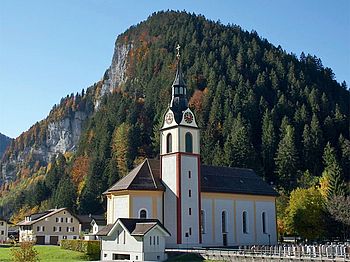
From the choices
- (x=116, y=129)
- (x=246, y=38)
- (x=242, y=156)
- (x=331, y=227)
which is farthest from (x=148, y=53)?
(x=331, y=227)

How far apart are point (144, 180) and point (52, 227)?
→ 43.4 meters

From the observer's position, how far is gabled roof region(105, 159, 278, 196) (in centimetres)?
5728

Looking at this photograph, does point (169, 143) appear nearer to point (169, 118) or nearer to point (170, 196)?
point (169, 118)

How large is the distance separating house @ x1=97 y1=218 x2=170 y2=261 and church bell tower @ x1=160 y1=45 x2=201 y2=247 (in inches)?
193

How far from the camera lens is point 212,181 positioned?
6266cm

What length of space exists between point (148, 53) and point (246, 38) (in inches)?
1234

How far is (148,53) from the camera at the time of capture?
17150 centimetres

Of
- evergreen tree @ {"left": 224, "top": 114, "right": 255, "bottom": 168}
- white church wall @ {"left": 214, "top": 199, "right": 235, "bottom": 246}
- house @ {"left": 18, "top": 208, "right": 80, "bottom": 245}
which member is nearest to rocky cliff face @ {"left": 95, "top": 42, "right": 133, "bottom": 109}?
evergreen tree @ {"left": 224, "top": 114, "right": 255, "bottom": 168}

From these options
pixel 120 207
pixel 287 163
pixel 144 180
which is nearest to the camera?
pixel 120 207

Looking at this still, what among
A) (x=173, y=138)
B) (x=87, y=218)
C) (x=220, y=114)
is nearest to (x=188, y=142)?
(x=173, y=138)

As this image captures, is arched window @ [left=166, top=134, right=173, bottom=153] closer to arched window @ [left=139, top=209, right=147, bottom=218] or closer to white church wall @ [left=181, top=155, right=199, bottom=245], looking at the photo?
white church wall @ [left=181, top=155, right=199, bottom=245]

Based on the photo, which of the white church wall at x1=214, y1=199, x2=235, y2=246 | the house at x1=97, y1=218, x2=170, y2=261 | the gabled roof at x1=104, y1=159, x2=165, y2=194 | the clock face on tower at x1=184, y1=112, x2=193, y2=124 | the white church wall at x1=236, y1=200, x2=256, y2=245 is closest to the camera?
the house at x1=97, y1=218, x2=170, y2=261

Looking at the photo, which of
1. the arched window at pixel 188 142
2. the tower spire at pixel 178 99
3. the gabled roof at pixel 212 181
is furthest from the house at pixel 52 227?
the tower spire at pixel 178 99

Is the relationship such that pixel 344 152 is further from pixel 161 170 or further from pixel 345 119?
pixel 161 170
